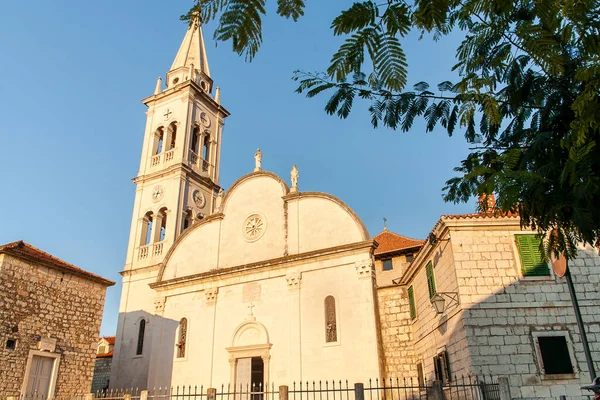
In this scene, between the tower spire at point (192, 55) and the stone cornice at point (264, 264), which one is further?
the tower spire at point (192, 55)

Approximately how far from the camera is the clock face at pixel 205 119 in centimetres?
3112

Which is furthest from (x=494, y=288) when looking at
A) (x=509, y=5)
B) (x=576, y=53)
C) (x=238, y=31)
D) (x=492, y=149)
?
(x=238, y=31)

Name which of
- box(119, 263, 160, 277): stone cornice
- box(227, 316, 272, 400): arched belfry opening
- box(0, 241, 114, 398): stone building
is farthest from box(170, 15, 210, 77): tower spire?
box(227, 316, 272, 400): arched belfry opening

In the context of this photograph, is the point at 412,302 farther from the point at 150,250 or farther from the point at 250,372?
the point at 150,250

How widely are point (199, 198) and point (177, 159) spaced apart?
2800mm

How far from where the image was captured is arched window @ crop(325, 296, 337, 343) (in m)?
17.7

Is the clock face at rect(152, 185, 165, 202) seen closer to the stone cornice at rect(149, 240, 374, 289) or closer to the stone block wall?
the stone cornice at rect(149, 240, 374, 289)

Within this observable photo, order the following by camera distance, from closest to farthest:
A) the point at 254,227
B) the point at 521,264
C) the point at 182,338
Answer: the point at 521,264 < the point at 182,338 < the point at 254,227

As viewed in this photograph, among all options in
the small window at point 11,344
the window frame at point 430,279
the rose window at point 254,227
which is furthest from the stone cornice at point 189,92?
the window frame at point 430,279

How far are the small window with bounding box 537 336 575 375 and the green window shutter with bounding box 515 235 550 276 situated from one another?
1858mm

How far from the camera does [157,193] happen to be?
27.9m

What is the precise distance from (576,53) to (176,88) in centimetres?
2877

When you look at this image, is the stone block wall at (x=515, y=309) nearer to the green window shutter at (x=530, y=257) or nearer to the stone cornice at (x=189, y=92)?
the green window shutter at (x=530, y=257)

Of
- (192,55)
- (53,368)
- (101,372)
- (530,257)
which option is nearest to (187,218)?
(53,368)
